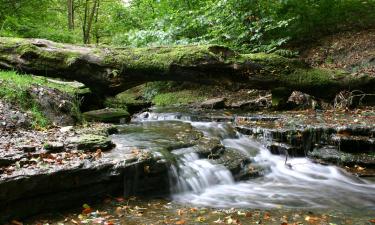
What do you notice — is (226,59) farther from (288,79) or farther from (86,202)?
(86,202)

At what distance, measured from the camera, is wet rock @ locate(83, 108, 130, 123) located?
387 inches

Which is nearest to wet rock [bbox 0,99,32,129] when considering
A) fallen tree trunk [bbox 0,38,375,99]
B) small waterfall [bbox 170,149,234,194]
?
fallen tree trunk [bbox 0,38,375,99]

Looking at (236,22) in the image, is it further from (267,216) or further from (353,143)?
(267,216)

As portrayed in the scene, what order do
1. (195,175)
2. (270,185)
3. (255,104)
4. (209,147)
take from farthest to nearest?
(255,104)
(209,147)
(270,185)
(195,175)

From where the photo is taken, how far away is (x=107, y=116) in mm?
10047

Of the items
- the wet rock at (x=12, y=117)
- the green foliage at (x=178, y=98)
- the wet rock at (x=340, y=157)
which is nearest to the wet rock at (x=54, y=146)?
the wet rock at (x=12, y=117)

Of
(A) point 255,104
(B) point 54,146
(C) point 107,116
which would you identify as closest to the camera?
(B) point 54,146

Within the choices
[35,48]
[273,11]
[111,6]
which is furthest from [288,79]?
[111,6]

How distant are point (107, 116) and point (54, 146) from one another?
441 centimetres

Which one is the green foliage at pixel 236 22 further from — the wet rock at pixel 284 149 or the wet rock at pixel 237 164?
the wet rock at pixel 237 164

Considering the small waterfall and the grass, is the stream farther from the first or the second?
the grass

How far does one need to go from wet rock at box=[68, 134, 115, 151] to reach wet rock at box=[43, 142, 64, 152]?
0.21 meters

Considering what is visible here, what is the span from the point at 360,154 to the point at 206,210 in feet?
13.1

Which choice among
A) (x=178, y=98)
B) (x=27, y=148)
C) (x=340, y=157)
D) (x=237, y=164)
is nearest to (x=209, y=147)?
(x=237, y=164)
